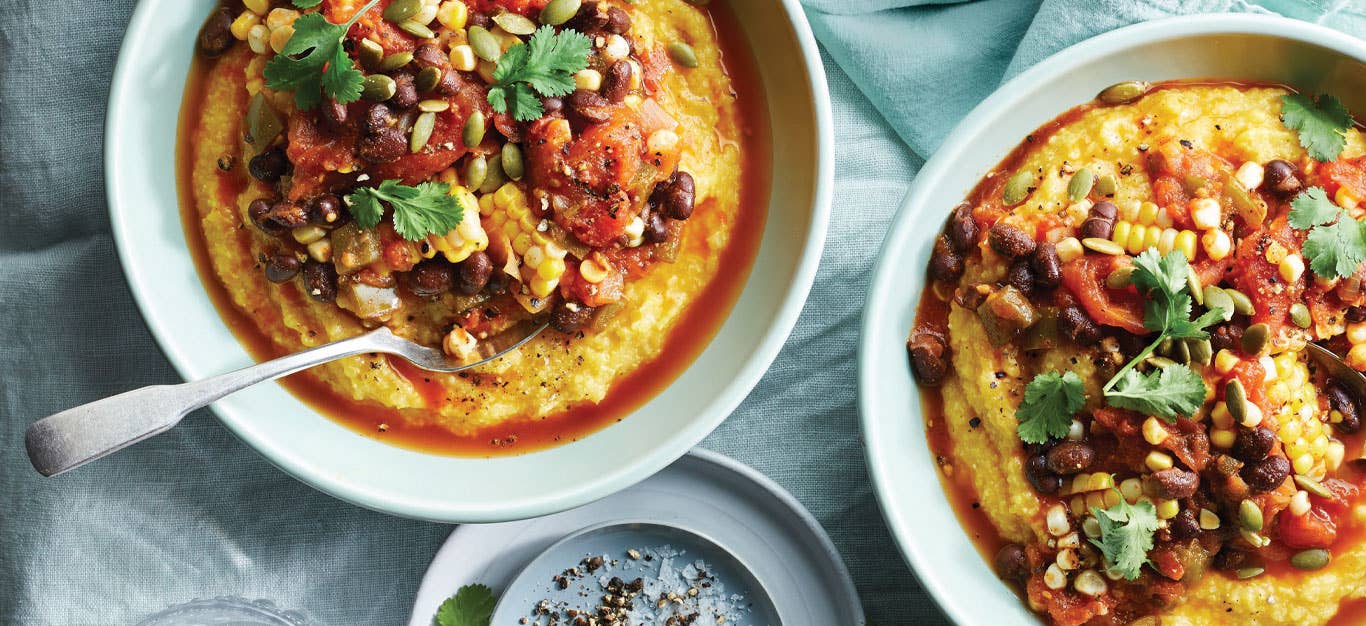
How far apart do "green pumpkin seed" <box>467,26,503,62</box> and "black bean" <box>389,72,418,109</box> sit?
285 mm

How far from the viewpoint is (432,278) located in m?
3.94

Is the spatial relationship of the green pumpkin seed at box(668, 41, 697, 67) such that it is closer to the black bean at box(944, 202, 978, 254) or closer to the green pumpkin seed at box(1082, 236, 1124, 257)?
the black bean at box(944, 202, 978, 254)

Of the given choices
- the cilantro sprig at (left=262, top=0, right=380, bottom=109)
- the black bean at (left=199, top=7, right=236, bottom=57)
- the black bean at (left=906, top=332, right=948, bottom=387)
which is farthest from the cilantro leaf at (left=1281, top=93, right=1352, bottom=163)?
the black bean at (left=199, top=7, right=236, bottom=57)

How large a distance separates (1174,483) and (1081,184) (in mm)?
1251

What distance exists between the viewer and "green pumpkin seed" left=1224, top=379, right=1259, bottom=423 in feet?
12.6

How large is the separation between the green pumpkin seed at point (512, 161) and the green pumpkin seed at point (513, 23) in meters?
0.44

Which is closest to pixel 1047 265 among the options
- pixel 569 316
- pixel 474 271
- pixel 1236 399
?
pixel 1236 399

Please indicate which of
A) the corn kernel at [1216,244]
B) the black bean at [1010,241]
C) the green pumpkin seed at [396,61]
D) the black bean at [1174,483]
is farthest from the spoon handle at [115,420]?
the corn kernel at [1216,244]

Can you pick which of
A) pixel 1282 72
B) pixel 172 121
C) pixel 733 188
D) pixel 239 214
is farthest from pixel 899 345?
pixel 172 121

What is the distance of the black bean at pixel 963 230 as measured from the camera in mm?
4246

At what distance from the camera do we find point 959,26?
495cm

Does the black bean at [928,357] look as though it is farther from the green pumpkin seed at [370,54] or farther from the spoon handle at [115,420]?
the spoon handle at [115,420]

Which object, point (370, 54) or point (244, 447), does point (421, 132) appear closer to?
point (370, 54)

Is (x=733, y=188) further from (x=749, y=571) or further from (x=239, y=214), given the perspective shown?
(x=239, y=214)
